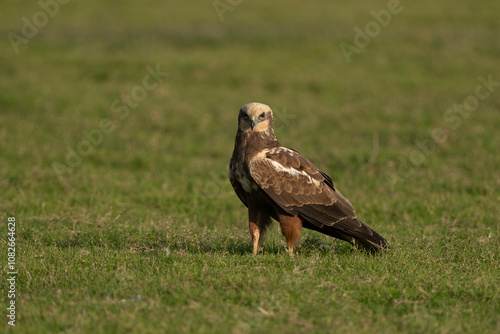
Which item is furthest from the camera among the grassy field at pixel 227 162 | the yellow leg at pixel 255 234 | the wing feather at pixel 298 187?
the yellow leg at pixel 255 234

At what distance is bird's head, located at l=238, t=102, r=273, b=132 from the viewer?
665 centimetres

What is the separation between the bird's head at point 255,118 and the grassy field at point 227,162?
4.40 feet

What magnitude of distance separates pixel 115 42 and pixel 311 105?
331 inches

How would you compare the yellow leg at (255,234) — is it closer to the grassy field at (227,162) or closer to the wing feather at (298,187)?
the grassy field at (227,162)

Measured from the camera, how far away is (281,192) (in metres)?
6.47

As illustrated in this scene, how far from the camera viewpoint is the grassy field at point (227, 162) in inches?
201

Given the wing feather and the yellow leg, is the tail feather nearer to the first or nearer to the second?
the wing feather

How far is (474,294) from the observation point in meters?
5.35

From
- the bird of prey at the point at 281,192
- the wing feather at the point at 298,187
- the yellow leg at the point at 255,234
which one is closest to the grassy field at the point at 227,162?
the yellow leg at the point at 255,234

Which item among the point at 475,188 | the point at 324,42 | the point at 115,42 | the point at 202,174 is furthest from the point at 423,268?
the point at 115,42

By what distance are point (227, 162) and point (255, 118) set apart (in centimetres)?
535

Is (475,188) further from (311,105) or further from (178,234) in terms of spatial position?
(311,105)

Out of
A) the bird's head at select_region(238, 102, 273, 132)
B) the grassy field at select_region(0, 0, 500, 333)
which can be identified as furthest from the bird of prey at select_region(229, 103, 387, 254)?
the grassy field at select_region(0, 0, 500, 333)

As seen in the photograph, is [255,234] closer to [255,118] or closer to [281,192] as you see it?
[281,192]
